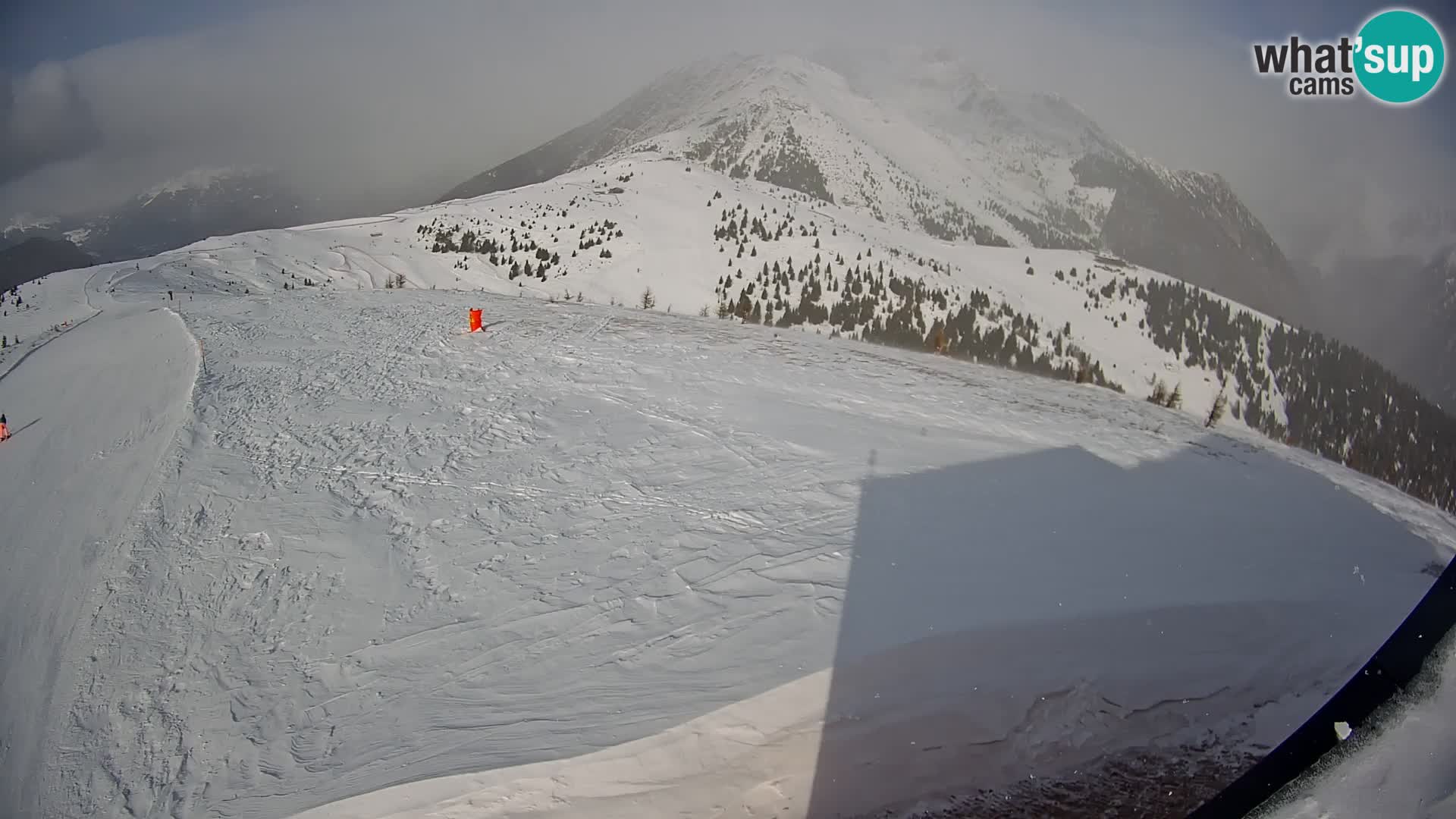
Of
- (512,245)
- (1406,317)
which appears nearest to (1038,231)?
(1406,317)

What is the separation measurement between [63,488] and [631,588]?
7.93m

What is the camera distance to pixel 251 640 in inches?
246

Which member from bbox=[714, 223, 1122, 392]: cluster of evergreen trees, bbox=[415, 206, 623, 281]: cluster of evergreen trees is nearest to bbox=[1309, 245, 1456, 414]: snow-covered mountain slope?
bbox=[714, 223, 1122, 392]: cluster of evergreen trees

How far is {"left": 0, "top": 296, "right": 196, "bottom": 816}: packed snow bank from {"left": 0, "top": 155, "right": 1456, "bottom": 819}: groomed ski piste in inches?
1.8

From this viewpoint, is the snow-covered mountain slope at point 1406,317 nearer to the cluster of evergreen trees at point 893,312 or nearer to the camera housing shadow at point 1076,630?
the cluster of evergreen trees at point 893,312

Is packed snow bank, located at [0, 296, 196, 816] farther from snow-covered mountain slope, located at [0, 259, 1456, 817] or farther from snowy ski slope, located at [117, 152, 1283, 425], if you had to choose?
snowy ski slope, located at [117, 152, 1283, 425]

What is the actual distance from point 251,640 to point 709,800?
4.42 m

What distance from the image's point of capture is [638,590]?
660 centimetres

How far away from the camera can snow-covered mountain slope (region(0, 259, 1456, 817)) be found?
192 inches

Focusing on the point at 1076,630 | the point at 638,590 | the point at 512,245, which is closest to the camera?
the point at 1076,630

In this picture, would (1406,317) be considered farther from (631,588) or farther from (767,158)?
(631,588)

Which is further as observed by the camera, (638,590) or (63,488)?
(63,488)

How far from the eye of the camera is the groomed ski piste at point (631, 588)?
4.87 meters

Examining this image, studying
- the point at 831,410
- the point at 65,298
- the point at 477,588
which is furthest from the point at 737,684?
the point at 65,298
